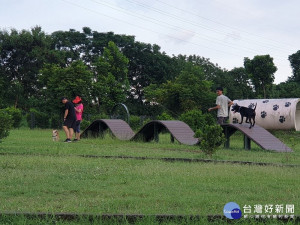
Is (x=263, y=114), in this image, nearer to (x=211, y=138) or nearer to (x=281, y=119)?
(x=281, y=119)

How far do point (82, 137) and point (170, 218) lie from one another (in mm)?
15312

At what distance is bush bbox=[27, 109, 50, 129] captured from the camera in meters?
31.3

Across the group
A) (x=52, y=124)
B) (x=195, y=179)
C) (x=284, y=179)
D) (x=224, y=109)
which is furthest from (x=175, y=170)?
(x=52, y=124)

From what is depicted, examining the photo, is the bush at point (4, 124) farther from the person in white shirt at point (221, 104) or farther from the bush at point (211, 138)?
the person in white shirt at point (221, 104)

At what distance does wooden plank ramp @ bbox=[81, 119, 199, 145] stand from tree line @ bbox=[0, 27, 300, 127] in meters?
9.45

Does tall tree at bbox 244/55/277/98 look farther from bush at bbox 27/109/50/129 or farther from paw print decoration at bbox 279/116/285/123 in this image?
bush at bbox 27/109/50/129

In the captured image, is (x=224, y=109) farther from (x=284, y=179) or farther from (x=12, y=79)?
(x=12, y=79)

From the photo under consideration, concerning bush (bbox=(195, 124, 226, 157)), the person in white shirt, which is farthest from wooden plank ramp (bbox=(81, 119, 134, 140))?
bush (bbox=(195, 124, 226, 157))

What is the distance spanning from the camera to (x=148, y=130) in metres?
18.3

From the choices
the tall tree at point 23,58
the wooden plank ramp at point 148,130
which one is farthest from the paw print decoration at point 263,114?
the tall tree at point 23,58

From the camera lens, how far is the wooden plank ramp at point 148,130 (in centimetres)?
1625

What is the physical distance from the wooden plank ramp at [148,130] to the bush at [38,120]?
37.8 feet

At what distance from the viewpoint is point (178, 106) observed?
41312 mm

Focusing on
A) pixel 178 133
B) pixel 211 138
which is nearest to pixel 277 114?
pixel 178 133
